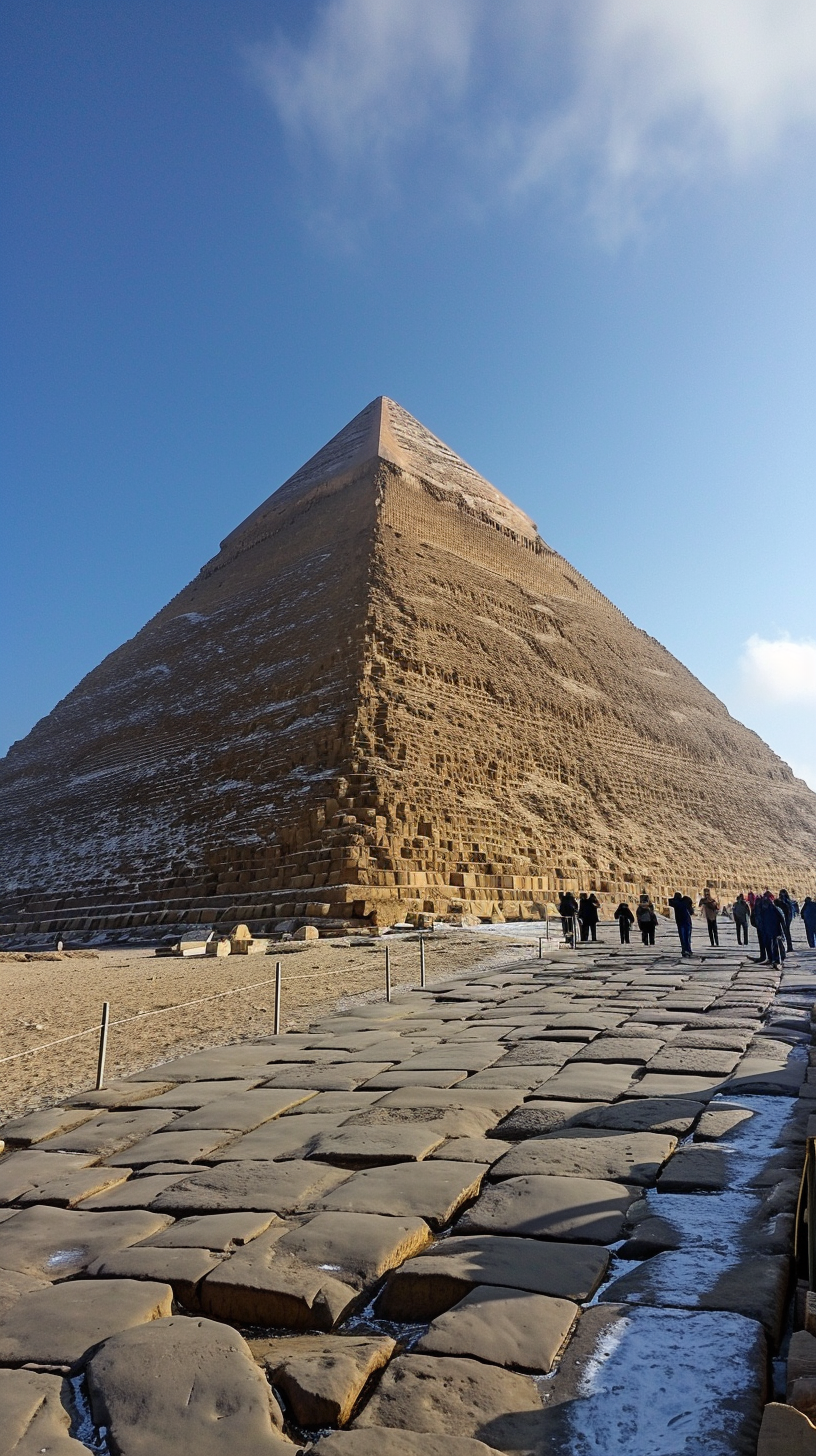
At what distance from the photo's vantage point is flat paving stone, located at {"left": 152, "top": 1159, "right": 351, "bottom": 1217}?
2812 millimetres

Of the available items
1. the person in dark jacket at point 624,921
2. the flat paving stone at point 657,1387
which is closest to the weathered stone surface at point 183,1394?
the flat paving stone at point 657,1387

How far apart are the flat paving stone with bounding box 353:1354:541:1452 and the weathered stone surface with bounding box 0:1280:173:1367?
0.68m

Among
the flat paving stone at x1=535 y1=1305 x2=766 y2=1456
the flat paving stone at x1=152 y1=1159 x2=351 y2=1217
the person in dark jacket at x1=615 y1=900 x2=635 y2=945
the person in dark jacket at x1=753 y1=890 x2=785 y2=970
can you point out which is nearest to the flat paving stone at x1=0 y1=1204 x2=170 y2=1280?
the flat paving stone at x1=152 y1=1159 x2=351 y2=1217

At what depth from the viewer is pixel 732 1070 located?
163 inches

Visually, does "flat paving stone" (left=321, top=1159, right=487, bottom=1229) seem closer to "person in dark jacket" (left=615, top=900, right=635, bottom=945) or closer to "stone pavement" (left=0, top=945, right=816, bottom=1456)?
"stone pavement" (left=0, top=945, right=816, bottom=1456)

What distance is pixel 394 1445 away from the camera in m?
1.58

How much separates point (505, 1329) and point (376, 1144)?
139 cm

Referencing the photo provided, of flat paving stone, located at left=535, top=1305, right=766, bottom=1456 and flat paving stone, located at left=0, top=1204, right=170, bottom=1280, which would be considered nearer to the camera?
flat paving stone, located at left=535, top=1305, right=766, bottom=1456

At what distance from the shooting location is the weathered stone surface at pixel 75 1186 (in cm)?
308

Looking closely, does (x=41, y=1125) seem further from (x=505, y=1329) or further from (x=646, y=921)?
(x=646, y=921)

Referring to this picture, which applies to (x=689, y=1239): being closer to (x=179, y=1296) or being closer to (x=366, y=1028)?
(x=179, y=1296)

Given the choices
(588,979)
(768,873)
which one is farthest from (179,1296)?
(768,873)

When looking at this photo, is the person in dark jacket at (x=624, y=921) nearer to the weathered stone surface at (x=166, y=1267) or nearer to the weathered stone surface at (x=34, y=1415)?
the weathered stone surface at (x=166, y=1267)

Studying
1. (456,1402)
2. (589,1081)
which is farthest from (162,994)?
(456,1402)
